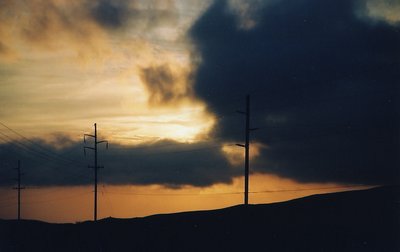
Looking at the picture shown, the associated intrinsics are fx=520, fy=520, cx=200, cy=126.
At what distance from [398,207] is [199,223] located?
2145cm

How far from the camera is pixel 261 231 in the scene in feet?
163

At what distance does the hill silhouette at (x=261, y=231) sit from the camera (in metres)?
45.1

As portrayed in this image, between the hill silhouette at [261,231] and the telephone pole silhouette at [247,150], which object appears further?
the hill silhouette at [261,231]

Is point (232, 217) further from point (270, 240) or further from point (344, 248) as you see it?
point (344, 248)

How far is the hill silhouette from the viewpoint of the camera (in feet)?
148

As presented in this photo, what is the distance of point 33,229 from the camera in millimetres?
79250

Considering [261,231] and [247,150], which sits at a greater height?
[247,150]

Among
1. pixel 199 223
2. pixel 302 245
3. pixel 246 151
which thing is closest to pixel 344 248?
pixel 302 245

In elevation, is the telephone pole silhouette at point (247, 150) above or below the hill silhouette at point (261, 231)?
above

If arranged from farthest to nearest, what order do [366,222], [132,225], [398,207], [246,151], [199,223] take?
1. [132,225]
2. [199,223]
3. [398,207]
4. [366,222]
5. [246,151]

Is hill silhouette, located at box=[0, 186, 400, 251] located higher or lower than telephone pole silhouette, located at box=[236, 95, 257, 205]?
lower

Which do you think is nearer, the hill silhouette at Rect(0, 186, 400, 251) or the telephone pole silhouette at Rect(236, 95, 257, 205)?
the telephone pole silhouette at Rect(236, 95, 257, 205)

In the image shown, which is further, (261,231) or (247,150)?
(261,231)

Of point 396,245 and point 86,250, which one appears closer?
point 396,245
